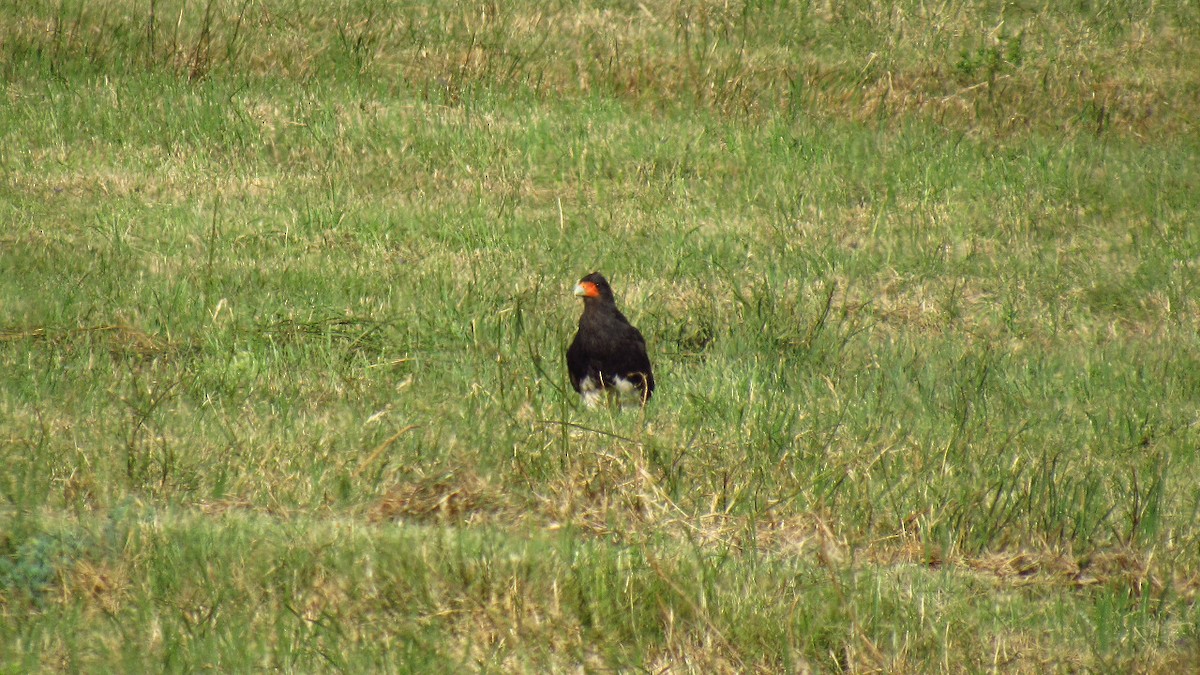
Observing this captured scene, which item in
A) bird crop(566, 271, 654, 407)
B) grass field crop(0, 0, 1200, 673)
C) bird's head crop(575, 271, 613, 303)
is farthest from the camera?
bird's head crop(575, 271, 613, 303)

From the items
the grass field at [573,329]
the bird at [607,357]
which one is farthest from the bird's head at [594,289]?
the grass field at [573,329]

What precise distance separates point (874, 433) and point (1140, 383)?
1.95 meters

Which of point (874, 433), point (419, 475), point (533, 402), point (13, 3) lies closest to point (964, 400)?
point (874, 433)

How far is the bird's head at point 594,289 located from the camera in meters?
6.60

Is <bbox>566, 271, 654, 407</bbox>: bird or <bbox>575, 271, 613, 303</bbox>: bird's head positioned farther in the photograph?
<bbox>575, 271, 613, 303</bbox>: bird's head

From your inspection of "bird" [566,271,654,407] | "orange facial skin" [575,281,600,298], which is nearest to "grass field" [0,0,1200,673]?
"bird" [566,271,654,407]

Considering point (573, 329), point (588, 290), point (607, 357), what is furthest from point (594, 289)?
point (573, 329)

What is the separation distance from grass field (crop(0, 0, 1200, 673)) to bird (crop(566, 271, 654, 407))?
16 centimetres

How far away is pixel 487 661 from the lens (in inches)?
155

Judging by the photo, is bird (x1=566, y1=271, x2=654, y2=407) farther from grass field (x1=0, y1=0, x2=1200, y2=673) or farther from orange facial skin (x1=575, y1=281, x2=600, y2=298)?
grass field (x1=0, y1=0, x2=1200, y2=673)

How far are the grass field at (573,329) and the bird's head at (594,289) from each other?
37cm

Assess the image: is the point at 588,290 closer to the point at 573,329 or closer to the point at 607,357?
the point at 607,357

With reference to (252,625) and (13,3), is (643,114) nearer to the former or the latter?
(13,3)

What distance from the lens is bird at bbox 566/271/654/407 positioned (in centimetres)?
620
